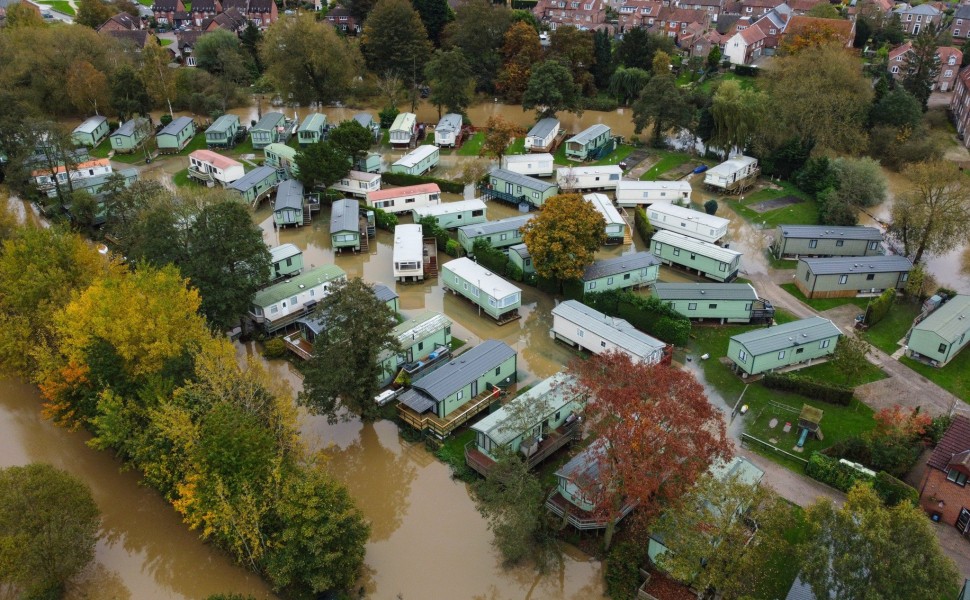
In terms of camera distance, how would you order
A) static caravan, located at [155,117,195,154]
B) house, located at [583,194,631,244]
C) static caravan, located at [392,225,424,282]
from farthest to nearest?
static caravan, located at [155,117,195,154] < house, located at [583,194,631,244] < static caravan, located at [392,225,424,282]

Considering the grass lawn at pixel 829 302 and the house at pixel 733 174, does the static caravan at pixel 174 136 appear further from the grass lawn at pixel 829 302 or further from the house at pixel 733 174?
the grass lawn at pixel 829 302

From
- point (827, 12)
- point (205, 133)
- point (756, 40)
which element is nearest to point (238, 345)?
point (205, 133)

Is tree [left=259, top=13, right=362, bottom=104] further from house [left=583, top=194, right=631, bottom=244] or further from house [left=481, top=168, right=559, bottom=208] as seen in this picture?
house [left=583, top=194, right=631, bottom=244]

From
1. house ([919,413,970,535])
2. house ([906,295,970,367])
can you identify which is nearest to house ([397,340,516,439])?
house ([919,413,970,535])

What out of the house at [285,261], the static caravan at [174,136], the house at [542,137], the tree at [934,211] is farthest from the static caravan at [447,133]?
the tree at [934,211]

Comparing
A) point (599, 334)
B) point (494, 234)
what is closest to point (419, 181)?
point (494, 234)

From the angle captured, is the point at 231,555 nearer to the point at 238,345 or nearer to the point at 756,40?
the point at 238,345
